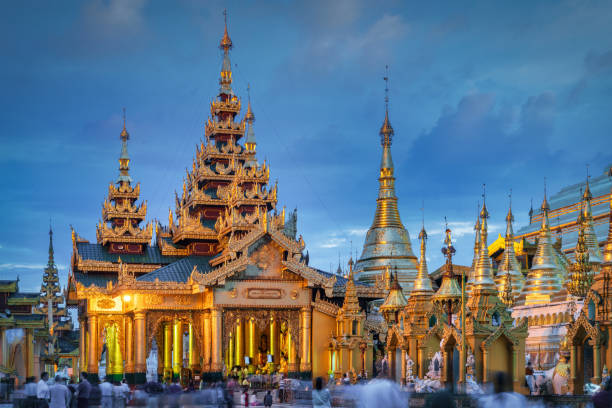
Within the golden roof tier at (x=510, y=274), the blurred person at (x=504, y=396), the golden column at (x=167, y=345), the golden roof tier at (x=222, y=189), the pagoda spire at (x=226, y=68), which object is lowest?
the golden column at (x=167, y=345)

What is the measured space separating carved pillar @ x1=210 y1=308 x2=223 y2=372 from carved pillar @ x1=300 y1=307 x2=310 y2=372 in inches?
144

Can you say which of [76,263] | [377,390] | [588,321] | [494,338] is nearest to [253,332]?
[76,263]

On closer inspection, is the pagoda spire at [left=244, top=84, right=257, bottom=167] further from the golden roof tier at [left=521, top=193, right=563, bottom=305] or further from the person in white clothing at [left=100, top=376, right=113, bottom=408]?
the person in white clothing at [left=100, top=376, right=113, bottom=408]

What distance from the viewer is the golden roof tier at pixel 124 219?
48562 millimetres

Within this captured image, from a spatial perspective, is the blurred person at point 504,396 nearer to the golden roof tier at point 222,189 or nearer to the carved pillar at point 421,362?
the carved pillar at point 421,362

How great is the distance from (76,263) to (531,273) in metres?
23.3

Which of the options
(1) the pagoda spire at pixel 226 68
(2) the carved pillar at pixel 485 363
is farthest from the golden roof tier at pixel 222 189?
(2) the carved pillar at pixel 485 363

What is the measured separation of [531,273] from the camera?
5003 centimetres

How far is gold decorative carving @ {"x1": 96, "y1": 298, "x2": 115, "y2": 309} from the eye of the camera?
44438 millimetres

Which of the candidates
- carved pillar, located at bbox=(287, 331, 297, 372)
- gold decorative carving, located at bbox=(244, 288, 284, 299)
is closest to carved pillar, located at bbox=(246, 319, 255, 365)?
carved pillar, located at bbox=(287, 331, 297, 372)

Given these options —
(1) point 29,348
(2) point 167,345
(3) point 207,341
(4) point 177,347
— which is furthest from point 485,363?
(1) point 29,348

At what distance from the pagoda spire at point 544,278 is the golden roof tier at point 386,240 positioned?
269 inches

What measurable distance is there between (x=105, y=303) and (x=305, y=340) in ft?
31.9

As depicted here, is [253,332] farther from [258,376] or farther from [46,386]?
[46,386]
